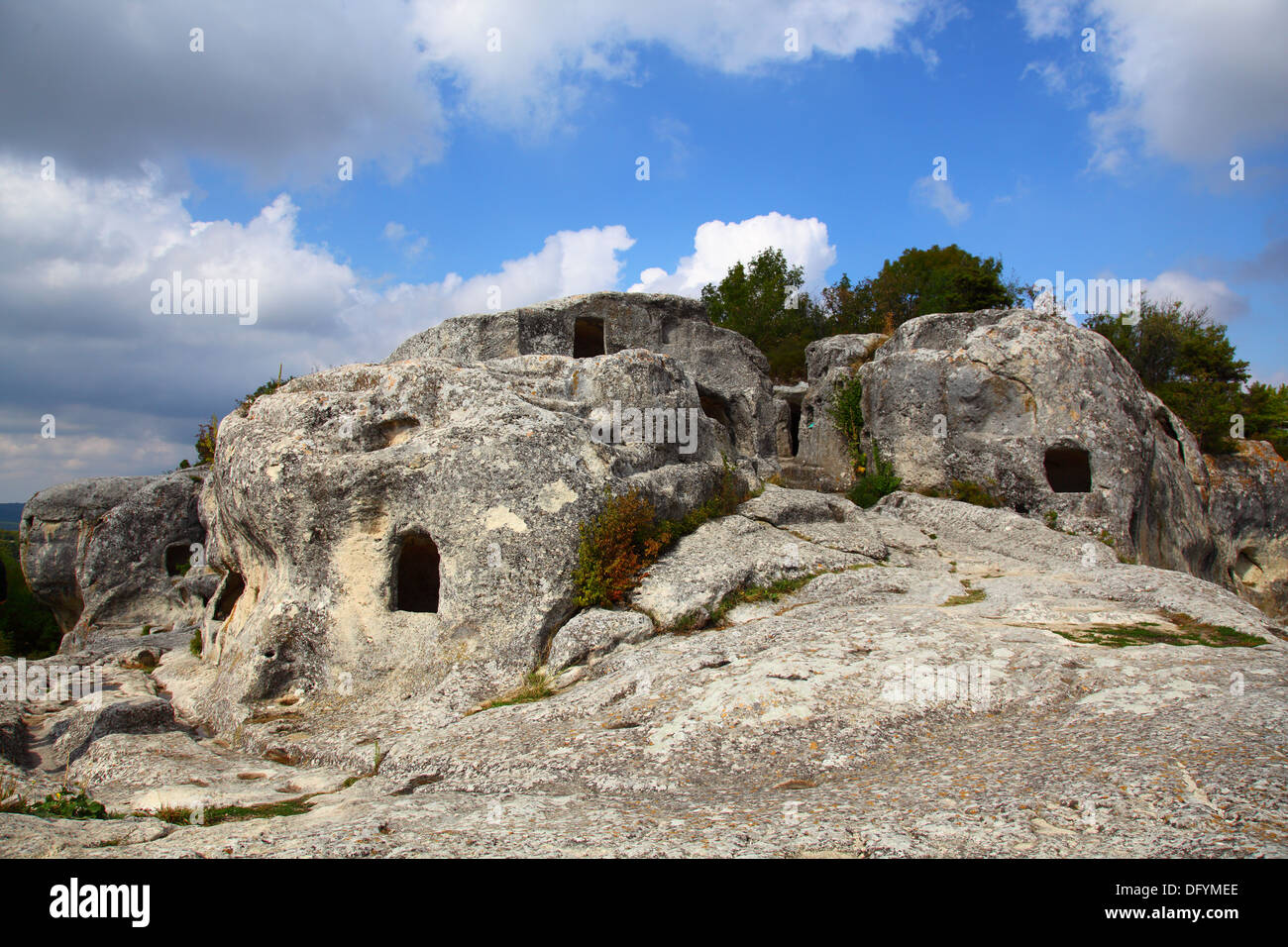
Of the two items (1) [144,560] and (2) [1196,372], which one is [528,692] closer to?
(1) [144,560]

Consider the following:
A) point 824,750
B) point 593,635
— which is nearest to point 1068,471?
point 593,635

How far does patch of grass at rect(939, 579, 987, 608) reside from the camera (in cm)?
1079

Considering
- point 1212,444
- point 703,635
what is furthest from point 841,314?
point 703,635

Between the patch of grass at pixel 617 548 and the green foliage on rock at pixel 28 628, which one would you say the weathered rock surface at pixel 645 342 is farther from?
the green foliage on rock at pixel 28 628

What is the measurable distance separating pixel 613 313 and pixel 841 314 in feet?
76.4

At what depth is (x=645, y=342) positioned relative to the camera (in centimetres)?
2433

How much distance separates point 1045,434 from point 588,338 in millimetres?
13325

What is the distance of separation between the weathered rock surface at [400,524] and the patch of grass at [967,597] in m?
4.46

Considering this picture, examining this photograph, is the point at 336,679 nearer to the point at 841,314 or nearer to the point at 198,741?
the point at 198,741

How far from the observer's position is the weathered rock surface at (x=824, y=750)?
5.16m

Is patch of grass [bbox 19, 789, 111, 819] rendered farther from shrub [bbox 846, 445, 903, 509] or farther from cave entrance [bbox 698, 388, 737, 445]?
cave entrance [bbox 698, 388, 737, 445]

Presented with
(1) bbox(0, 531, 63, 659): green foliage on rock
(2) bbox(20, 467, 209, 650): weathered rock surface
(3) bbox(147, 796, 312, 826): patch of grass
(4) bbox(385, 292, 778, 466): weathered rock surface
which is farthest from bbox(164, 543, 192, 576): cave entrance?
(3) bbox(147, 796, 312, 826): patch of grass

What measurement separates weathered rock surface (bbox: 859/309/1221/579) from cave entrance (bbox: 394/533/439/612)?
11.5 m

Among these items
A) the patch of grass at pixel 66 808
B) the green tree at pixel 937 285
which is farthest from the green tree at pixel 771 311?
the patch of grass at pixel 66 808
